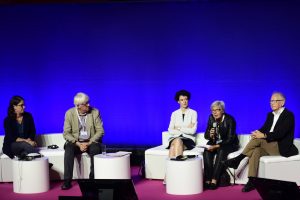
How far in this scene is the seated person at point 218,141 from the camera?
6891mm

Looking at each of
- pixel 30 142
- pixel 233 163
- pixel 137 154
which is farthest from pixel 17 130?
pixel 233 163

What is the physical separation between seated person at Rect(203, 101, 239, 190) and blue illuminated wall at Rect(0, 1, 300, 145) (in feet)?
4.11

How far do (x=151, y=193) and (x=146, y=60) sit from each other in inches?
107

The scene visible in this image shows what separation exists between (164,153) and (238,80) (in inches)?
71.3

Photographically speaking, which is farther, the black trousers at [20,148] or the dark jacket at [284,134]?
the black trousers at [20,148]

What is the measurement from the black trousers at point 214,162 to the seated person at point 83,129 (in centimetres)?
138

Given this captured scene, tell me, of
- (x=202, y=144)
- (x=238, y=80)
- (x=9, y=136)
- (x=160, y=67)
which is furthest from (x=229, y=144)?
(x=9, y=136)

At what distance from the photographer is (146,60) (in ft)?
28.7

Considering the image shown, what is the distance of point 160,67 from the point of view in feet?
28.6

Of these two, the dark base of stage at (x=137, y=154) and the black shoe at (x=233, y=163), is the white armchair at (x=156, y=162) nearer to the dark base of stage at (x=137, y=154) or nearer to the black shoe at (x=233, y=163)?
the black shoe at (x=233, y=163)

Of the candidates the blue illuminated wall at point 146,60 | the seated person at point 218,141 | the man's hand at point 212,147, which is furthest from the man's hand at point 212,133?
the blue illuminated wall at point 146,60

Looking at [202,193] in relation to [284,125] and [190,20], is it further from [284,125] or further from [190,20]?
[190,20]

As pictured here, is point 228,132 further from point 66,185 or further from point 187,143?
point 66,185

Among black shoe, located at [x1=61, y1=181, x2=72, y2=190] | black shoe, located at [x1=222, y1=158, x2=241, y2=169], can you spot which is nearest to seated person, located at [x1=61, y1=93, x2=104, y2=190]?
black shoe, located at [x1=61, y1=181, x2=72, y2=190]
